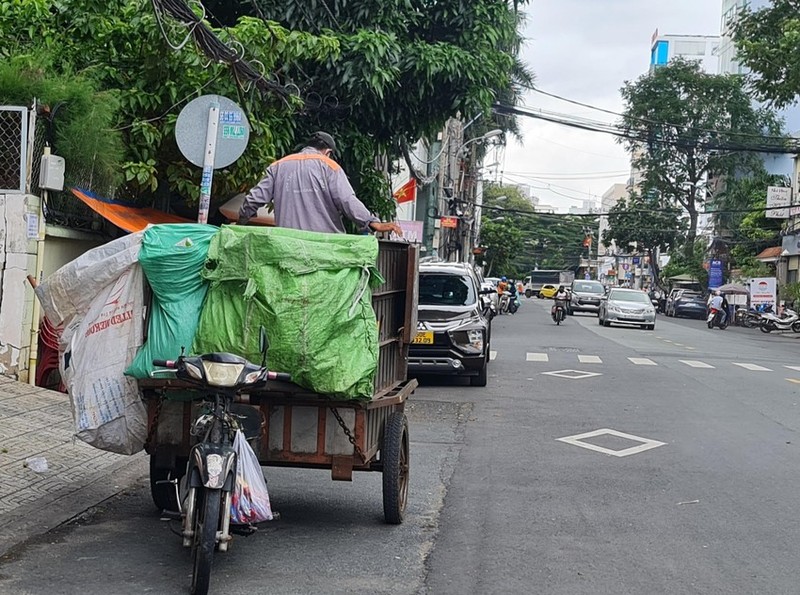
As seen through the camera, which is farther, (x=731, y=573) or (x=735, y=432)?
(x=735, y=432)

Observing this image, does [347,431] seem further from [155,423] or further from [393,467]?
[155,423]

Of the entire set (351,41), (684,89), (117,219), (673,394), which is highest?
(684,89)

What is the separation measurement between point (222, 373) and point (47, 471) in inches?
127

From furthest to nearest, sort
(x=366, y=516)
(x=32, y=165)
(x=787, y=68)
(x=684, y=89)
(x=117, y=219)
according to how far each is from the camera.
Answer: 1. (x=684, y=89)
2. (x=787, y=68)
3. (x=117, y=219)
4. (x=32, y=165)
5. (x=366, y=516)

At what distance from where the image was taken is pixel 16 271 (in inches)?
409

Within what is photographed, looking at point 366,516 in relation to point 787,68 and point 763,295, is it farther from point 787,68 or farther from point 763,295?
point 763,295

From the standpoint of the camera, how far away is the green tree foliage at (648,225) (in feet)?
214

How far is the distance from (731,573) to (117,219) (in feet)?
26.2

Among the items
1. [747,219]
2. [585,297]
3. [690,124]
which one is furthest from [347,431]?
[690,124]

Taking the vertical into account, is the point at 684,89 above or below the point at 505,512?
above

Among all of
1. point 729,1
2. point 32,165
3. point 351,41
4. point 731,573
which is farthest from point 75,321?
point 729,1

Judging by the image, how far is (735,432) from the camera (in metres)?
10.6

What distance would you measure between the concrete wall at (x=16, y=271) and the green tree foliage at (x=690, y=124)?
166 ft

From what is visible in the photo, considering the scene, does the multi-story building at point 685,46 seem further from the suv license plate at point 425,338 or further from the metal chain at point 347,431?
the metal chain at point 347,431
